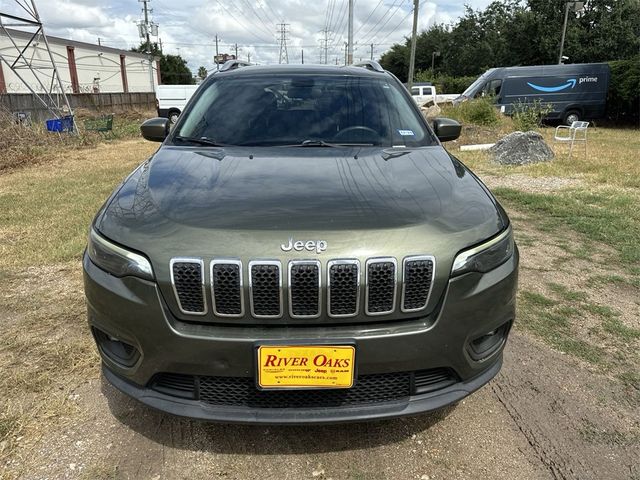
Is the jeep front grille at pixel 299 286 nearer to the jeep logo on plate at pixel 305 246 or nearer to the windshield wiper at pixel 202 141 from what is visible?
the jeep logo on plate at pixel 305 246

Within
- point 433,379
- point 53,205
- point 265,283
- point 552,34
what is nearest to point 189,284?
point 265,283

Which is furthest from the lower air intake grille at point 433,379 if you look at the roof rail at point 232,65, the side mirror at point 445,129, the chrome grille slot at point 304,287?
the roof rail at point 232,65

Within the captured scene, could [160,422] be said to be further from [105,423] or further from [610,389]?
[610,389]

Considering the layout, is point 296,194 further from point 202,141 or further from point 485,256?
point 202,141

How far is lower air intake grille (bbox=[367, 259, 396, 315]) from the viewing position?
1.77 meters

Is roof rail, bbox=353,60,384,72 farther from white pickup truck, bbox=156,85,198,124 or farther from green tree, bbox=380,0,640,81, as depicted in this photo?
green tree, bbox=380,0,640,81

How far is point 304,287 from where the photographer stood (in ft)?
5.77

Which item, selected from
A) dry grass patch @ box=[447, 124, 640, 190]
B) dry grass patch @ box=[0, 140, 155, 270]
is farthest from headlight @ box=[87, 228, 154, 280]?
dry grass patch @ box=[447, 124, 640, 190]

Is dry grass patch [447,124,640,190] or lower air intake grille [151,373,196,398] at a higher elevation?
lower air intake grille [151,373,196,398]

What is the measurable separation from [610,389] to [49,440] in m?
2.72

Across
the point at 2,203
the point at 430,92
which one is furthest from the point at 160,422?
the point at 430,92

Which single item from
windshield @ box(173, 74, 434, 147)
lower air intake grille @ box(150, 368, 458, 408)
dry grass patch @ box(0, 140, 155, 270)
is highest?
windshield @ box(173, 74, 434, 147)

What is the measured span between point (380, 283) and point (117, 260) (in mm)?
992

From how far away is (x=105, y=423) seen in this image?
2324 millimetres
